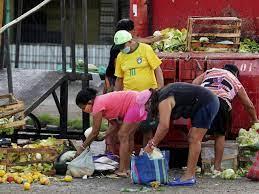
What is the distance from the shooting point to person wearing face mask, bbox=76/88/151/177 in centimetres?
952

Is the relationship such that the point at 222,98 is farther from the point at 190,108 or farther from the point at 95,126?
the point at 95,126

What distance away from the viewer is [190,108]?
363 inches

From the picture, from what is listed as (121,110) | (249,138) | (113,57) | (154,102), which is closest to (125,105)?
(121,110)

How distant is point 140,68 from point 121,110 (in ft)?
2.75

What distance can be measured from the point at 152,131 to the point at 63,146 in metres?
1.30

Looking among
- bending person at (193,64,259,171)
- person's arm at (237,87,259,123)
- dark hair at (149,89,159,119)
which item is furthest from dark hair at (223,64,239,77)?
dark hair at (149,89,159,119)

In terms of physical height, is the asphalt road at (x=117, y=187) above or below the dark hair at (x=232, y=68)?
below

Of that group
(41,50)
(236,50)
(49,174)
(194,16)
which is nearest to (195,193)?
(49,174)

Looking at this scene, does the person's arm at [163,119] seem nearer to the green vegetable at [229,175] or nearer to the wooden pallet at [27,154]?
the green vegetable at [229,175]

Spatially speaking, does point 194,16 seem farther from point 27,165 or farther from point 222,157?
point 27,165

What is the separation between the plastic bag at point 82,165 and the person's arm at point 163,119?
1048mm

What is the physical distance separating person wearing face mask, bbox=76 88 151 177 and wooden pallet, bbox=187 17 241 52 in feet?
6.39

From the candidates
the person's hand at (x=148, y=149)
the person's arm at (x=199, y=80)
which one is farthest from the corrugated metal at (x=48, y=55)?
the person's hand at (x=148, y=149)

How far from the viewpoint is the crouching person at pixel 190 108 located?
9.03 m
